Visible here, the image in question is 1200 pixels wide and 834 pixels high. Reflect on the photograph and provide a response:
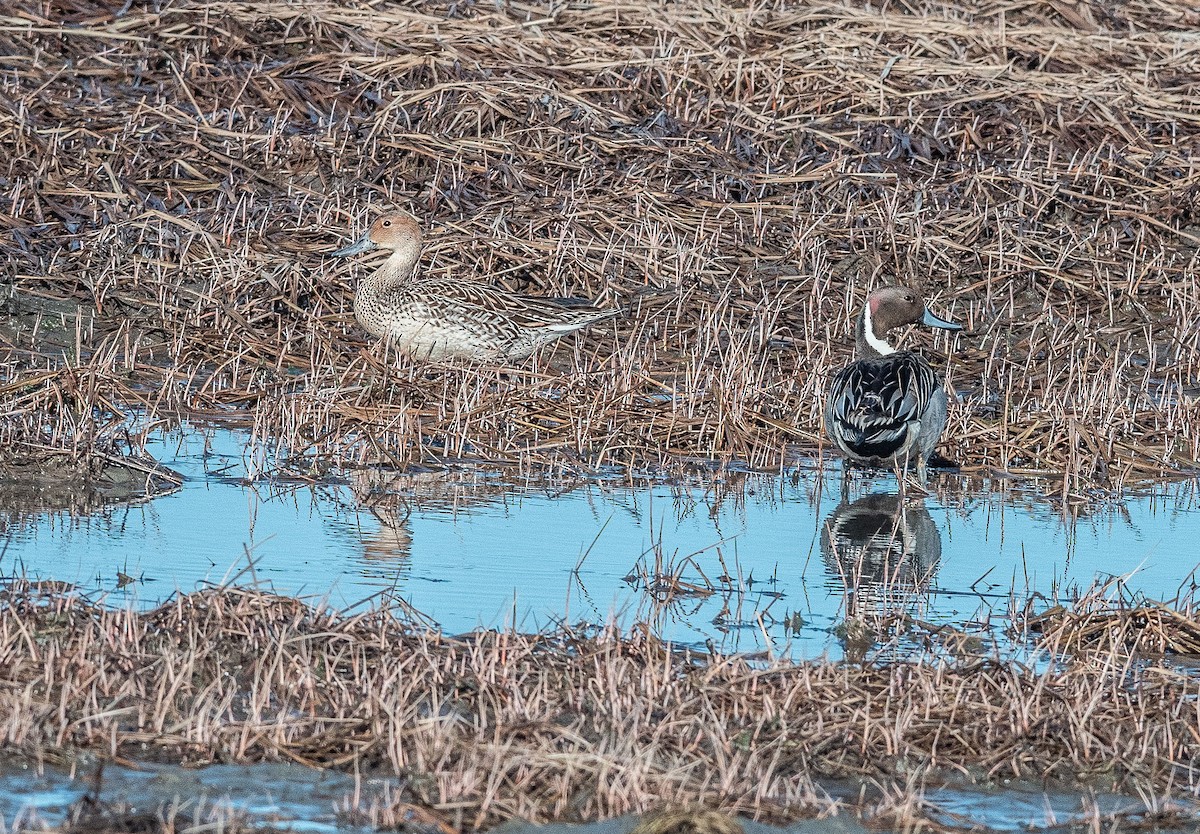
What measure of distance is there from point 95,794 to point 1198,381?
7.23 meters

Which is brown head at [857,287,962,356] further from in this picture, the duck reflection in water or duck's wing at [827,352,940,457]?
the duck reflection in water

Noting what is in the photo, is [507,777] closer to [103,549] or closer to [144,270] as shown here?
[103,549]

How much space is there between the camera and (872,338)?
8.91 metres

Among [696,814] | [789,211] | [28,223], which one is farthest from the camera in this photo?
[789,211]

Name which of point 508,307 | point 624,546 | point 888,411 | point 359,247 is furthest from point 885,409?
point 359,247

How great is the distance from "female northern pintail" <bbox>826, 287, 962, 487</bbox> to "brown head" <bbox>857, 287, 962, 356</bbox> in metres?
0.58

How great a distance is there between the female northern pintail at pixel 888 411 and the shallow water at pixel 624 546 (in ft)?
0.61

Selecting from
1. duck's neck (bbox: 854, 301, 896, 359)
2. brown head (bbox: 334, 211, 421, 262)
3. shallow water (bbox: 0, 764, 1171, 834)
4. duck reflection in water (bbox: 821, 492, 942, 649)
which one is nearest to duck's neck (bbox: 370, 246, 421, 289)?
brown head (bbox: 334, 211, 421, 262)

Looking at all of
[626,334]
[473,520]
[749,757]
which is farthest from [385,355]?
[749,757]

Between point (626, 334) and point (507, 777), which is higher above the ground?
point (626, 334)

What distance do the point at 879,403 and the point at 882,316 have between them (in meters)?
1.34

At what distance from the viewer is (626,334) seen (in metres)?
10.1

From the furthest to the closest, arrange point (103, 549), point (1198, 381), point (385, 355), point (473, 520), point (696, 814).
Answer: point (1198, 381)
point (385, 355)
point (473, 520)
point (103, 549)
point (696, 814)

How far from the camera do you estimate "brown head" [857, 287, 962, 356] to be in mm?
8883
